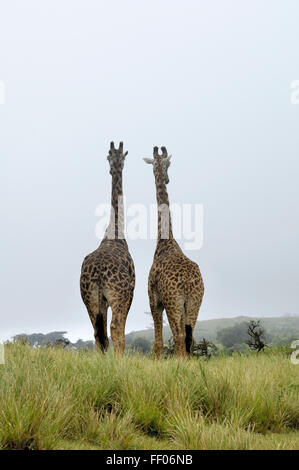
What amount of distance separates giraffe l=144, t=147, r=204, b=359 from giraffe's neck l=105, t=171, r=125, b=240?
2.64ft

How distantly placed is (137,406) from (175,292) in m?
3.26

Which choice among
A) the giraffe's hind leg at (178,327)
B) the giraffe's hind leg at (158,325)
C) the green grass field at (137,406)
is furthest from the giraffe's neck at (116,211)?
the green grass field at (137,406)

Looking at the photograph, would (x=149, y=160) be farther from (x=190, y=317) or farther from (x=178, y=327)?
(x=178, y=327)

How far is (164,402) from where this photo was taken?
504 centimetres

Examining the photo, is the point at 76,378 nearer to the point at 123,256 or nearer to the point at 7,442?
the point at 7,442

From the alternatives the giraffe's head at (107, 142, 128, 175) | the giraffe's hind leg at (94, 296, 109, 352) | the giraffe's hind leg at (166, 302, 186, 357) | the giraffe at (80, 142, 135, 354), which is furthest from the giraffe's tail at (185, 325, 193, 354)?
the giraffe's head at (107, 142, 128, 175)

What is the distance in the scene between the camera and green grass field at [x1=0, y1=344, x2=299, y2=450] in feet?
13.8

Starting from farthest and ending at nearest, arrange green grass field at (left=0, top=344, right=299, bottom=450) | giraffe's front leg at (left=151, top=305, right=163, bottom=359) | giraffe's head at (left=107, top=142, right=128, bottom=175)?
giraffe's head at (left=107, top=142, right=128, bottom=175), giraffe's front leg at (left=151, top=305, right=163, bottom=359), green grass field at (left=0, top=344, right=299, bottom=450)

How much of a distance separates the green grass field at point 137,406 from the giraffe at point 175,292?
178 centimetres

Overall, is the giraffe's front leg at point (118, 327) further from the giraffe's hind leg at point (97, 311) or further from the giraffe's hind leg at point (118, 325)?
the giraffe's hind leg at point (97, 311)

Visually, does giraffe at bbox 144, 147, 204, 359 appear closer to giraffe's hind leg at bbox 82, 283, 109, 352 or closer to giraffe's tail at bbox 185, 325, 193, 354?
giraffe's tail at bbox 185, 325, 193, 354

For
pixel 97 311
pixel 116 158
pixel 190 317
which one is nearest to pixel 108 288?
pixel 97 311
